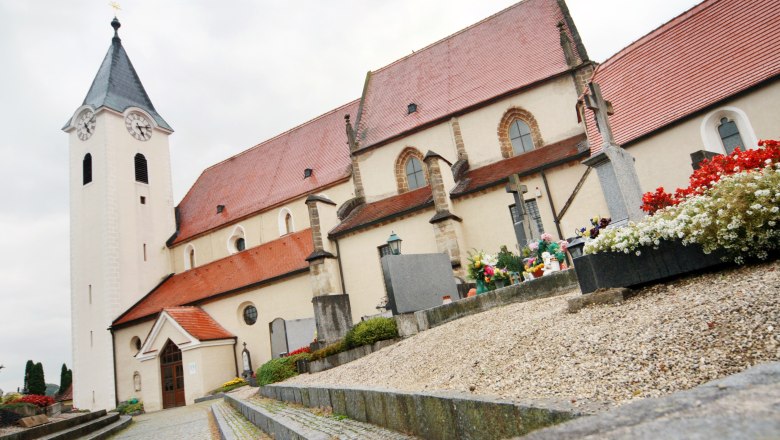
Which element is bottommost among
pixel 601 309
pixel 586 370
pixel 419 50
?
pixel 586 370

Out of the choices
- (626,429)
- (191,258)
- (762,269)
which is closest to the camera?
(626,429)

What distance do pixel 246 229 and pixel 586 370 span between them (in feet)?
80.3

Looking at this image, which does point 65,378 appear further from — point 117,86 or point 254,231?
point 254,231

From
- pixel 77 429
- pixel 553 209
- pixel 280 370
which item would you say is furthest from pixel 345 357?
pixel 553 209

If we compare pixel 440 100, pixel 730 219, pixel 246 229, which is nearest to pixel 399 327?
pixel 730 219

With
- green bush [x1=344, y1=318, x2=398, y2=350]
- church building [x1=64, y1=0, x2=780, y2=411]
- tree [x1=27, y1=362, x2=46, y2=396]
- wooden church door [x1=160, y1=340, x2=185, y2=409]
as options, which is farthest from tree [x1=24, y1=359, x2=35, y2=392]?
green bush [x1=344, y1=318, x2=398, y2=350]

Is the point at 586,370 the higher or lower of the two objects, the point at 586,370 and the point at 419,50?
the lower

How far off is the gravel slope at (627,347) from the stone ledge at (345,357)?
401 cm

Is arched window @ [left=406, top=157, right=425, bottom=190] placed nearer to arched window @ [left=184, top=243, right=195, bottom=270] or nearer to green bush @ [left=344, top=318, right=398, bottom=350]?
green bush @ [left=344, top=318, right=398, bottom=350]

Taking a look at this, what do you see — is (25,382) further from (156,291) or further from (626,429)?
(626,429)

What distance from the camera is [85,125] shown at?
29328 millimetres

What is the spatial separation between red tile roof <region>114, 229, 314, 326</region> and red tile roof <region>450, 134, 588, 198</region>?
8.02m

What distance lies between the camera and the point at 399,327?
10328mm

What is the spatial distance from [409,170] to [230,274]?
10678 millimetres
